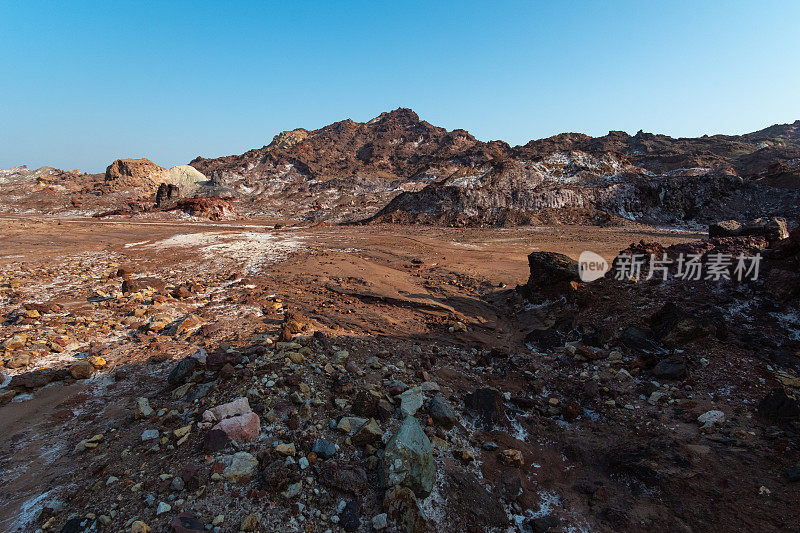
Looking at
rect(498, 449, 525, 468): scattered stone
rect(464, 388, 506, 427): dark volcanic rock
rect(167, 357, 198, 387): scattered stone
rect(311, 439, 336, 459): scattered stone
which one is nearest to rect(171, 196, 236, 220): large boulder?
rect(167, 357, 198, 387): scattered stone

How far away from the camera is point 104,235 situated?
17.0 metres

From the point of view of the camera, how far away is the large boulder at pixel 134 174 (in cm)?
4291

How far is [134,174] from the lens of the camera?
44.4 m

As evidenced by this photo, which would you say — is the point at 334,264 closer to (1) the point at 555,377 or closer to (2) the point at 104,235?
(1) the point at 555,377

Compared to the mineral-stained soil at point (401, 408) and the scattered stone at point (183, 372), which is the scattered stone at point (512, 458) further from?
the scattered stone at point (183, 372)

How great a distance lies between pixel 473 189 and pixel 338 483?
25.0 meters

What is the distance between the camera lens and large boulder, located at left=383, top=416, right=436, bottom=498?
267 cm

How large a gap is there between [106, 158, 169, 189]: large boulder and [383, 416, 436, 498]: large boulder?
51177 mm

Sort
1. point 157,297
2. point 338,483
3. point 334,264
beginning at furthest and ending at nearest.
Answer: point 334,264
point 157,297
point 338,483

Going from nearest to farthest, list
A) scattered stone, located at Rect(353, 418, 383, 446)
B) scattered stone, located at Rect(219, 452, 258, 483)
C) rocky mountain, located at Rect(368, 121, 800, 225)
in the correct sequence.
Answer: scattered stone, located at Rect(219, 452, 258, 483) → scattered stone, located at Rect(353, 418, 383, 446) → rocky mountain, located at Rect(368, 121, 800, 225)

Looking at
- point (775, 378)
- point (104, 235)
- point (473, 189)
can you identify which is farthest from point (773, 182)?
point (104, 235)

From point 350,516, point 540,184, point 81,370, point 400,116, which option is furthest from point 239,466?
point 400,116

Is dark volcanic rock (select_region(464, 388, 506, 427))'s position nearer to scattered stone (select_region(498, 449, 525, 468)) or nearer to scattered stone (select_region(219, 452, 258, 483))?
scattered stone (select_region(498, 449, 525, 468))

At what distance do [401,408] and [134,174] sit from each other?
2136 inches
